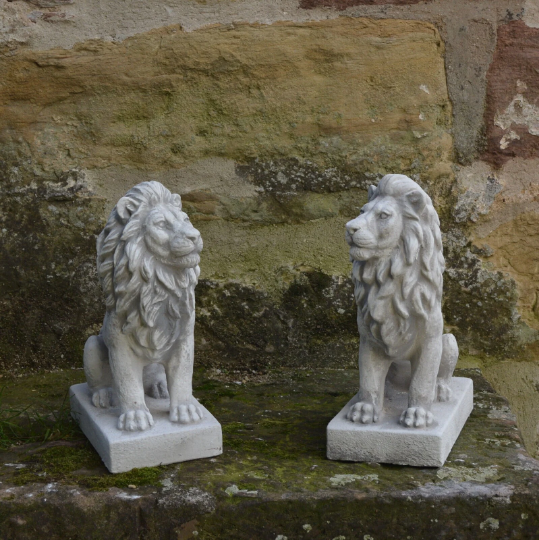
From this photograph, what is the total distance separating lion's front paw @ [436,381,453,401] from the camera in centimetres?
237

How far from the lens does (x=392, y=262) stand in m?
2.14

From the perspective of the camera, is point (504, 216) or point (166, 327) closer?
point (166, 327)

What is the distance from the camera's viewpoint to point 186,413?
225 centimetres

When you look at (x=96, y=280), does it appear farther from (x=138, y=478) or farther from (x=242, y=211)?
(x=138, y=478)

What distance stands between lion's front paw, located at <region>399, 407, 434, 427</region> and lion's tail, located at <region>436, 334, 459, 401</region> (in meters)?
0.18

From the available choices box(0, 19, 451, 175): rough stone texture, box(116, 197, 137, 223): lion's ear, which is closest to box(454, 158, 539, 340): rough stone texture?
box(0, 19, 451, 175): rough stone texture

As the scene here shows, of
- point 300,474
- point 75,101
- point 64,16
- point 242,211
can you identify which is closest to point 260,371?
point 242,211

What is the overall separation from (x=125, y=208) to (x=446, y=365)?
918 mm

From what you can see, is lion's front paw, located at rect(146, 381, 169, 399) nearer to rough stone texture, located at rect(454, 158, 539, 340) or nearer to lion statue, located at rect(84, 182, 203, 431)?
lion statue, located at rect(84, 182, 203, 431)

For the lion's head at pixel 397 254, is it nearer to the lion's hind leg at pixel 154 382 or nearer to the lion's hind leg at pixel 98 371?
the lion's hind leg at pixel 154 382

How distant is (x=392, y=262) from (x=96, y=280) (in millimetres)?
1143

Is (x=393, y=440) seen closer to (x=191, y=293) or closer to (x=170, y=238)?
(x=191, y=293)

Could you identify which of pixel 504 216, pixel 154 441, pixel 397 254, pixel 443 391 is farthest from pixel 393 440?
pixel 504 216

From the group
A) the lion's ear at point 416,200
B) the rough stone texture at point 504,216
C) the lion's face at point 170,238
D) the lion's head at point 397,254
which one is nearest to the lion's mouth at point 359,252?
the lion's head at point 397,254
